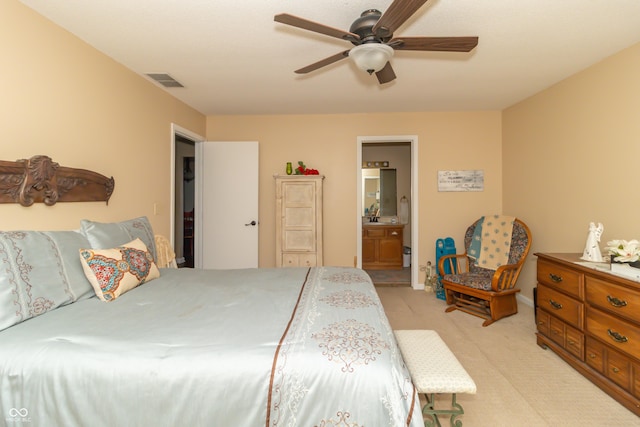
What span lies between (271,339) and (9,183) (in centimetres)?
189

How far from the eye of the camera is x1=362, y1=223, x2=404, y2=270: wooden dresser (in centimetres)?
606

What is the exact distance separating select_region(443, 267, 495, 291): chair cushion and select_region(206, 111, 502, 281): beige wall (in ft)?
2.71

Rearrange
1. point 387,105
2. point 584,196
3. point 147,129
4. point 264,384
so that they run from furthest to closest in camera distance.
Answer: point 387,105, point 147,129, point 584,196, point 264,384

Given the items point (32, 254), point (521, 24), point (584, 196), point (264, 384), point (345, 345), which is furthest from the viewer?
point (584, 196)

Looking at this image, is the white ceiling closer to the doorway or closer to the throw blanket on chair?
the throw blanket on chair

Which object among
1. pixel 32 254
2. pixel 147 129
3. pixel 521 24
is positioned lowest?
pixel 32 254

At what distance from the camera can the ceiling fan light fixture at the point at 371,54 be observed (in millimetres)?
1834

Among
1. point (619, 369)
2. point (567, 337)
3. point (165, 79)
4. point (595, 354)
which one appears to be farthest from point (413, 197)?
point (165, 79)

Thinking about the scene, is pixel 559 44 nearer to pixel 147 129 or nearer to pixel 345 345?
pixel 345 345

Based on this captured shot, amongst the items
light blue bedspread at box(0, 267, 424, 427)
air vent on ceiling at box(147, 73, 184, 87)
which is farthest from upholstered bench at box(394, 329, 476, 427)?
air vent on ceiling at box(147, 73, 184, 87)

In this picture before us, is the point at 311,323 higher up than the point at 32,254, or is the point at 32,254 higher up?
the point at 32,254

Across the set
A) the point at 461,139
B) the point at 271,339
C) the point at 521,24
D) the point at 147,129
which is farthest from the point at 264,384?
the point at 461,139

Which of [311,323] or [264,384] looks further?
[311,323]

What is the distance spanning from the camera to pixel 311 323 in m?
1.46
